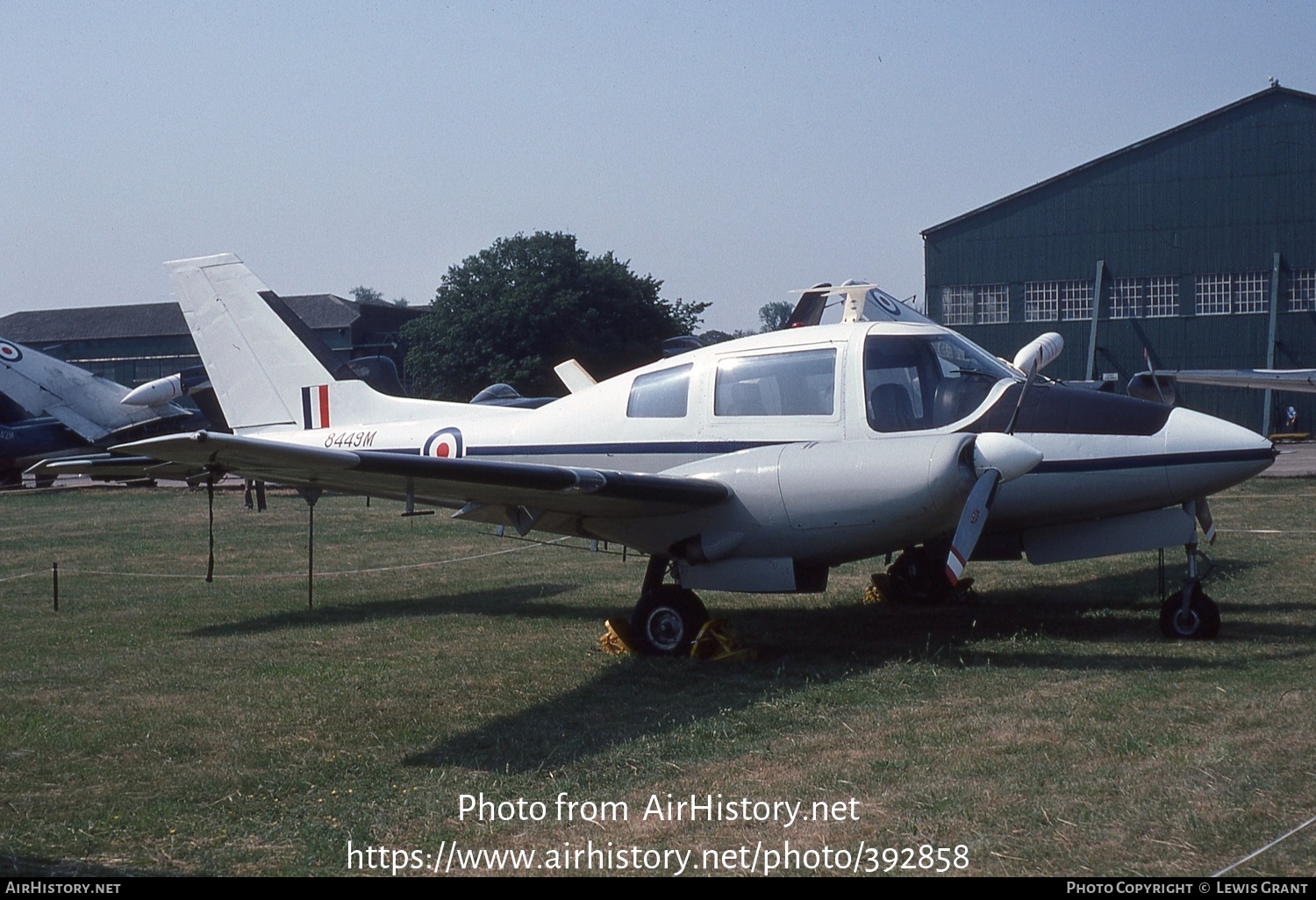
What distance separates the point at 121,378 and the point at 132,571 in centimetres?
5546

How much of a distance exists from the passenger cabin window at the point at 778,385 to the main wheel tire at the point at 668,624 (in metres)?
1.48

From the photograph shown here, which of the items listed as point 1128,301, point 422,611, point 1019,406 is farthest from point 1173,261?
point 422,611

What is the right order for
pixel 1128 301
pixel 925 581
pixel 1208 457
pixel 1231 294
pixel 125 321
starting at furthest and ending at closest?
1. pixel 125 321
2. pixel 1128 301
3. pixel 1231 294
4. pixel 925 581
5. pixel 1208 457

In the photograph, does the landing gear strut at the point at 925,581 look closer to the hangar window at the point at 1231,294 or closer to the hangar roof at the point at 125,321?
the hangar window at the point at 1231,294

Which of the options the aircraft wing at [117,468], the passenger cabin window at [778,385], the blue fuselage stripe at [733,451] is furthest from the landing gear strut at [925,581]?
the aircraft wing at [117,468]

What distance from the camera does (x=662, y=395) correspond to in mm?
9320

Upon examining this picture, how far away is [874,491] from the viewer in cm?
766

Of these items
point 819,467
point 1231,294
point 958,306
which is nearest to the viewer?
point 819,467

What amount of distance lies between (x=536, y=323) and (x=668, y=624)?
43.4 meters

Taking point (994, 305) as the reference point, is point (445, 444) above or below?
below

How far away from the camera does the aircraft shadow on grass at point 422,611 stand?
10586 mm

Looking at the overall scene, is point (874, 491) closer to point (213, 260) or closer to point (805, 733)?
point (805, 733)

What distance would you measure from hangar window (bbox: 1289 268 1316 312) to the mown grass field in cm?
3668

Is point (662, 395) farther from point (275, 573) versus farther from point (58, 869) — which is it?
point (275, 573)
